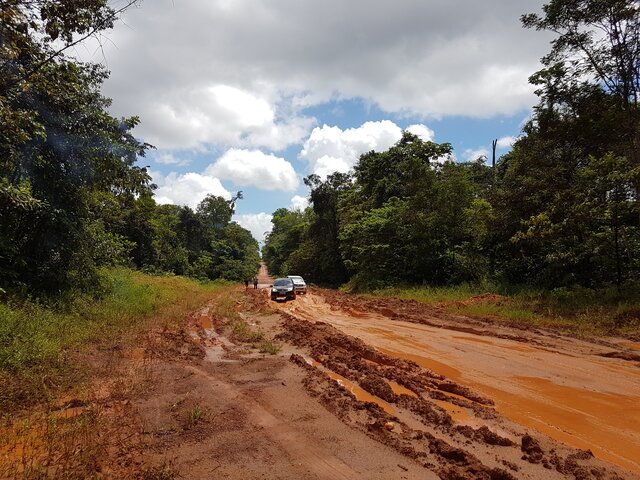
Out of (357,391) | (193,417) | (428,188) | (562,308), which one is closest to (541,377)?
(357,391)

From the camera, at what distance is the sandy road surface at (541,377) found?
5.67 metres

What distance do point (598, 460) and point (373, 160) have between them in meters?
37.7

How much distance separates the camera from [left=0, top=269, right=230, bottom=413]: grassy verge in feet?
21.9

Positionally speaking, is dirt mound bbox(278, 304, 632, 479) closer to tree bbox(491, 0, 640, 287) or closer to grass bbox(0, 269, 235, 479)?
grass bbox(0, 269, 235, 479)

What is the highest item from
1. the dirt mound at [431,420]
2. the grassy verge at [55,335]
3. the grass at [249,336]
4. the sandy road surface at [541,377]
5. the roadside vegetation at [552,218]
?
the roadside vegetation at [552,218]

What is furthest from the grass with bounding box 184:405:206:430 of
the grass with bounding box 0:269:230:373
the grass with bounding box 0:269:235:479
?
the grass with bounding box 0:269:230:373

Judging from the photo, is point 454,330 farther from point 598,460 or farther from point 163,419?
point 163,419

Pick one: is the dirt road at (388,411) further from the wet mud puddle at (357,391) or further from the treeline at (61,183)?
the treeline at (61,183)

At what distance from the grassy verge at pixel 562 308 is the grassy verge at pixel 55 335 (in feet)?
42.1

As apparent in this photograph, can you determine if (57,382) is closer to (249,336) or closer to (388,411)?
(388,411)

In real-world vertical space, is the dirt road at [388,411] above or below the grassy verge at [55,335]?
below

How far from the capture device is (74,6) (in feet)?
19.5

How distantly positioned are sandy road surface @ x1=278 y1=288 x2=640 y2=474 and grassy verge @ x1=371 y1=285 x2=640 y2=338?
6.23 ft

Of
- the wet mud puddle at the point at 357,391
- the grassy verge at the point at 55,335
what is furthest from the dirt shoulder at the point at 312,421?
the grassy verge at the point at 55,335
